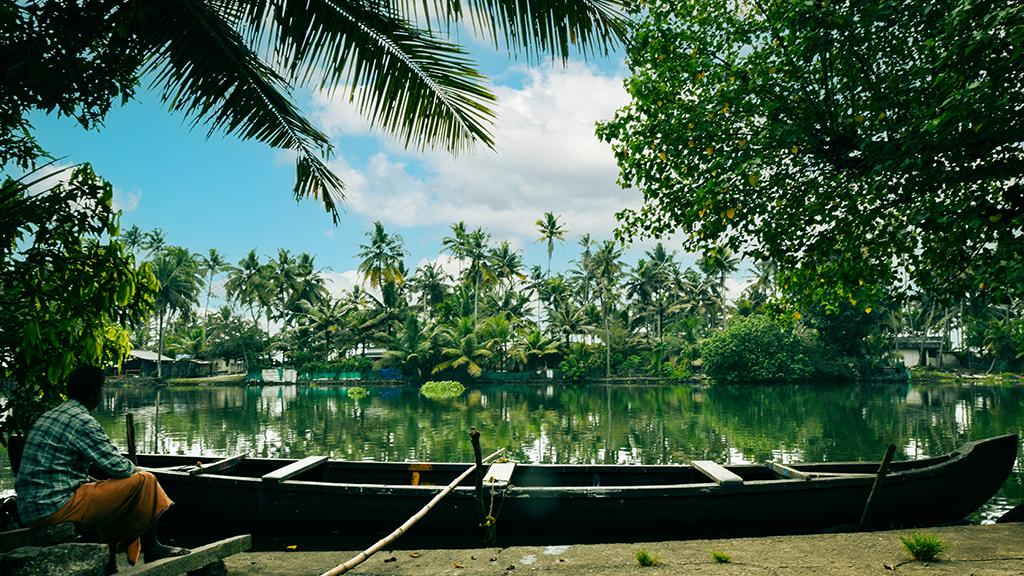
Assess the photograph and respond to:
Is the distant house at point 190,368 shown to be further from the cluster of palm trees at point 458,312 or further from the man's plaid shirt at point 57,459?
the man's plaid shirt at point 57,459

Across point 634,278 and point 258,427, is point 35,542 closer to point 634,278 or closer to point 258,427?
point 258,427

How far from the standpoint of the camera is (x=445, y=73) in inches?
172

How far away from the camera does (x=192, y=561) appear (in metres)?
4.09

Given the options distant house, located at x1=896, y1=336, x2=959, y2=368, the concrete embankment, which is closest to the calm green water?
the concrete embankment

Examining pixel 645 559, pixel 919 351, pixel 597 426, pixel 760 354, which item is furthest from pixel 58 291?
pixel 919 351

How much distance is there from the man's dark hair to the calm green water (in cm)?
901

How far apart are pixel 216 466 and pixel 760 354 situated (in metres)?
39.0

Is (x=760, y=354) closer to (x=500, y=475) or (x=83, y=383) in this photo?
(x=500, y=475)

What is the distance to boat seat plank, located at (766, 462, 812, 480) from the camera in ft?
23.2

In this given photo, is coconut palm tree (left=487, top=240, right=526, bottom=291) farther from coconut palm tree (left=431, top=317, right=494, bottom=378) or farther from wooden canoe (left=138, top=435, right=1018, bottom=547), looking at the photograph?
wooden canoe (left=138, top=435, right=1018, bottom=547)

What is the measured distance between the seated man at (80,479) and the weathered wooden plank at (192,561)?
0.36m

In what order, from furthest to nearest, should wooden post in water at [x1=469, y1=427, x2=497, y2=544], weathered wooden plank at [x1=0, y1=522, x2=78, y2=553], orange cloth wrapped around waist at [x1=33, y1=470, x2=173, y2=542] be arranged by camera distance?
wooden post in water at [x1=469, y1=427, x2=497, y2=544] → orange cloth wrapped around waist at [x1=33, y1=470, x2=173, y2=542] → weathered wooden plank at [x1=0, y1=522, x2=78, y2=553]

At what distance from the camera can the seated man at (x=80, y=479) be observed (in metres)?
3.83

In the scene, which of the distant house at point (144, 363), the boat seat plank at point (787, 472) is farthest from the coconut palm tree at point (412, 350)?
the boat seat plank at point (787, 472)
